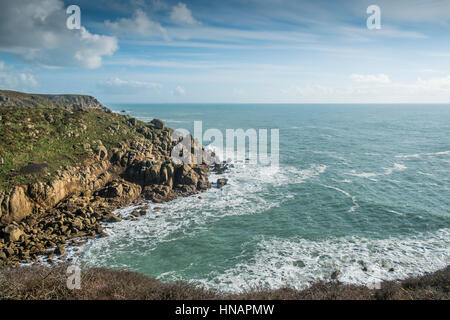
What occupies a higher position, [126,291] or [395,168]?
[395,168]

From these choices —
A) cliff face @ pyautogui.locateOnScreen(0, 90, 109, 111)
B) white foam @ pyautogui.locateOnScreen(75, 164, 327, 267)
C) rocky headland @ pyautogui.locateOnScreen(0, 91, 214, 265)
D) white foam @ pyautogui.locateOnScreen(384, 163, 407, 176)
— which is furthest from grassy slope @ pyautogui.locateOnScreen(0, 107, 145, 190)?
white foam @ pyautogui.locateOnScreen(384, 163, 407, 176)

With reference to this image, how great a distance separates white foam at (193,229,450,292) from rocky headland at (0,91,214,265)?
16.7m

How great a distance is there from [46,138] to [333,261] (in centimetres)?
4235

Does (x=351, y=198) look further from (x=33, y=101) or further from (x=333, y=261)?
(x=33, y=101)

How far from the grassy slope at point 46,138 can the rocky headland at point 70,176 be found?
94 millimetres

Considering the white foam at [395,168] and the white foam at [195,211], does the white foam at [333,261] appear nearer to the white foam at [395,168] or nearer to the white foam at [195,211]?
the white foam at [195,211]

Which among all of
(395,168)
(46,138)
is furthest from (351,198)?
(46,138)

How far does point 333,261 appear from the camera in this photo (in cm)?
2294

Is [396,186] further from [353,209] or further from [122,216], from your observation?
[122,216]

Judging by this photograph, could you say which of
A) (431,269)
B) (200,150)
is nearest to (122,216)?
(200,150)

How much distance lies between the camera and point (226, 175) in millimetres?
47781

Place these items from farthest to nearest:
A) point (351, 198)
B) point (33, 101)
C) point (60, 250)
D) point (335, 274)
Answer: point (33, 101)
point (351, 198)
point (60, 250)
point (335, 274)

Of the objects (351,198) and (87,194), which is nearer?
(87,194)
